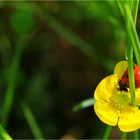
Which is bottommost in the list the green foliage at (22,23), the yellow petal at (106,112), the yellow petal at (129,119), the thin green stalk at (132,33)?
the green foliage at (22,23)

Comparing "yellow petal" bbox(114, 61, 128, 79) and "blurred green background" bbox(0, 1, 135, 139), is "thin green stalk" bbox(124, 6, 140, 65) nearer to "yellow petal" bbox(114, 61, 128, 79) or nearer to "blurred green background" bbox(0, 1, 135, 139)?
"yellow petal" bbox(114, 61, 128, 79)

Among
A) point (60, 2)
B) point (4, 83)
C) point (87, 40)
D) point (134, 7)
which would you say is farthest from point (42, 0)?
point (134, 7)

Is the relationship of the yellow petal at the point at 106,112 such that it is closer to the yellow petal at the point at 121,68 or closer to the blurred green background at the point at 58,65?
the yellow petal at the point at 121,68

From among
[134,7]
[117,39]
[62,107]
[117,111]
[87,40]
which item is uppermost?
[134,7]

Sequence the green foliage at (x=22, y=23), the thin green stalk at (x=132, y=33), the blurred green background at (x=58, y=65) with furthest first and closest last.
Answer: the blurred green background at (x=58, y=65) → the green foliage at (x=22, y=23) → the thin green stalk at (x=132, y=33)

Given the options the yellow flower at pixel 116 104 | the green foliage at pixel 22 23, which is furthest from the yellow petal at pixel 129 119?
the green foliage at pixel 22 23

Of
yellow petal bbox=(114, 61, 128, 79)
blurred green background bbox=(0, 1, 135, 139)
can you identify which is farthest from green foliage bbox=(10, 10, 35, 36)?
yellow petal bbox=(114, 61, 128, 79)

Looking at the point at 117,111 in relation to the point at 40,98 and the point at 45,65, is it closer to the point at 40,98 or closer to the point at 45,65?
the point at 40,98
